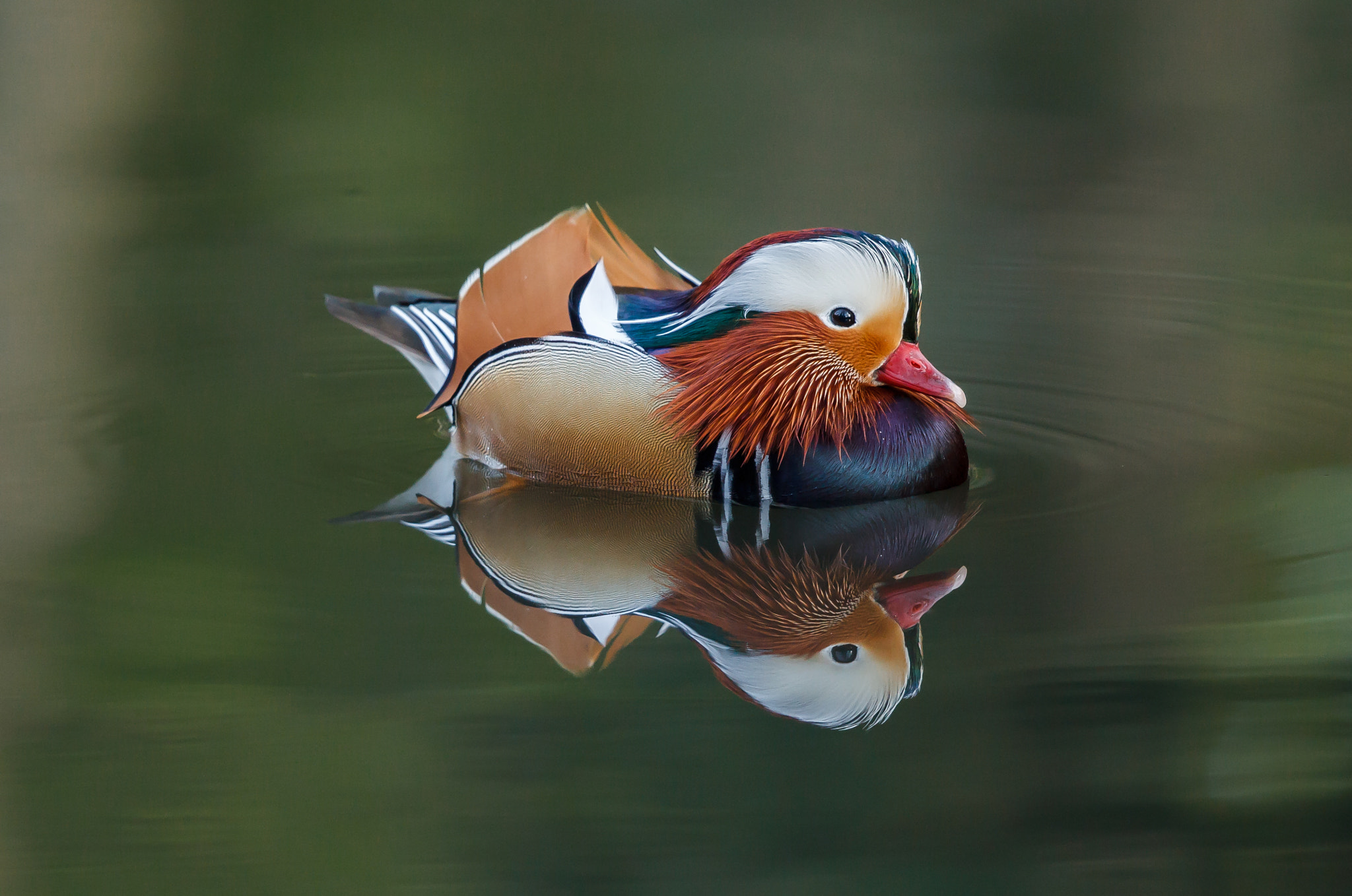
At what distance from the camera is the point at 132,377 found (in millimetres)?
5332

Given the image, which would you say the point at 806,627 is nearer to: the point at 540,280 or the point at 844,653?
the point at 844,653

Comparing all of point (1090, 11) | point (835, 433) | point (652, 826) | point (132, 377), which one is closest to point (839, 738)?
point (652, 826)

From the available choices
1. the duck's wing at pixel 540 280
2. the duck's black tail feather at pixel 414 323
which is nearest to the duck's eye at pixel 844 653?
the duck's wing at pixel 540 280

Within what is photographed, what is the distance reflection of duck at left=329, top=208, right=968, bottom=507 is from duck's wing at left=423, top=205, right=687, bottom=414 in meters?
0.01

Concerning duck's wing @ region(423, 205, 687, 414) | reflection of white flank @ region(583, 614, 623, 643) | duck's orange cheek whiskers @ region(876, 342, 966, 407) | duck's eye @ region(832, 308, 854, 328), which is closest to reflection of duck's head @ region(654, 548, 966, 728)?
reflection of white flank @ region(583, 614, 623, 643)

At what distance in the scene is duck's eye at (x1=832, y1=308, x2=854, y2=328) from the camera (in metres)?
4.23

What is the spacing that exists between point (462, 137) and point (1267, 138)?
3.74m

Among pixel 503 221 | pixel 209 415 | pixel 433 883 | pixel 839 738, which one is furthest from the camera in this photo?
pixel 503 221

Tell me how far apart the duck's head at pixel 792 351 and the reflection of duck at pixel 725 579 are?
24 centimetres

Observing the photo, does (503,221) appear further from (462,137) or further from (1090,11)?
(1090,11)

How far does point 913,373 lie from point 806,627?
2.86 ft

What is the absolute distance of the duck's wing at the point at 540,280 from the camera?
15.0 feet

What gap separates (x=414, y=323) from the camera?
200 inches

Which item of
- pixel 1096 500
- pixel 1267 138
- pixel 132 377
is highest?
pixel 1267 138
